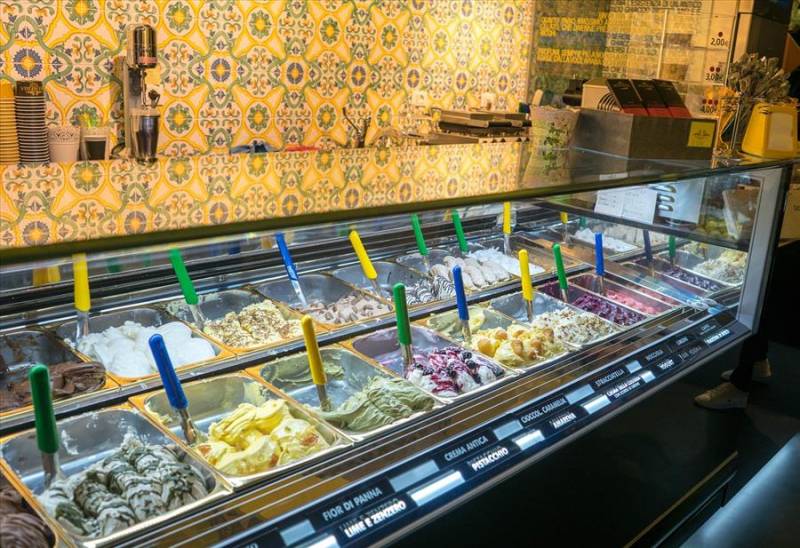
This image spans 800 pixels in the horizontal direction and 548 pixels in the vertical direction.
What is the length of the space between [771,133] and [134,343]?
8.37 feet

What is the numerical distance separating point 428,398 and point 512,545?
436 mm

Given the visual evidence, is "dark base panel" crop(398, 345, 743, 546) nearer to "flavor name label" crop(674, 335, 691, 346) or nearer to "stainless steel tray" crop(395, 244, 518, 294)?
"flavor name label" crop(674, 335, 691, 346)

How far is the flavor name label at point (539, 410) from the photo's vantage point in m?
1.92

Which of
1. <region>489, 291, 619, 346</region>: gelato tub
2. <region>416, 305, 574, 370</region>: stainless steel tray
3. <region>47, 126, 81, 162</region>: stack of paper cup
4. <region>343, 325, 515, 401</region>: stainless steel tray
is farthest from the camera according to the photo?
<region>47, 126, 81, 162</region>: stack of paper cup

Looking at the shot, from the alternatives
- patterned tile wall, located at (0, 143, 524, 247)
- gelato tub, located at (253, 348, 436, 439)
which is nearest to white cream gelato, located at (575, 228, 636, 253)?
patterned tile wall, located at (0, 143, 524, 247)

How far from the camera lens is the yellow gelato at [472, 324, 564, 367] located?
7.25 feet

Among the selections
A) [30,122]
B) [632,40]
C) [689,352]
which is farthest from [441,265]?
[632,40]

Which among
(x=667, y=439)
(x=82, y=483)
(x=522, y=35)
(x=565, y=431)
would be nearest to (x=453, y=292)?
(x=565, y=431)

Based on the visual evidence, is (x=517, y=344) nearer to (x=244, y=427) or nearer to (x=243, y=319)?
(x=243, y=319)

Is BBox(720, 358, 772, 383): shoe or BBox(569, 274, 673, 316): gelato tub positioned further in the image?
BBox(720, 358, 772, 383): shoe

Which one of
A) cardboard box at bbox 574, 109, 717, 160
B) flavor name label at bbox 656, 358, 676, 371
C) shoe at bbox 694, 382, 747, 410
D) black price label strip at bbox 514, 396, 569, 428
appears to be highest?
cardboard box at bbox 574, 109, 717, 160

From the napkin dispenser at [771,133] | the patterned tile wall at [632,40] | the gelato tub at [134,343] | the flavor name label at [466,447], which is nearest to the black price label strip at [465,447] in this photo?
the flavor name label at [466,447]

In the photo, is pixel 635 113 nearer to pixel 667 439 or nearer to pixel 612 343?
pixel 612 343

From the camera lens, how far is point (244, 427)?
1.68 meters
